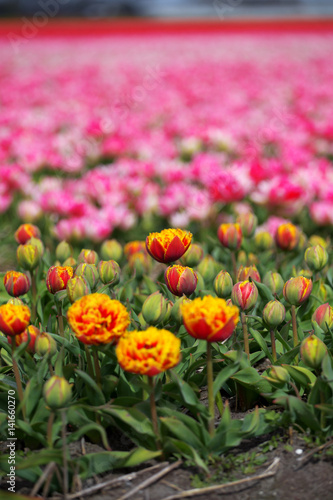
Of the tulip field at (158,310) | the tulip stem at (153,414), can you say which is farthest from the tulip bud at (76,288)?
the tulip stem at (153,414)

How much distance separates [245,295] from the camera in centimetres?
129

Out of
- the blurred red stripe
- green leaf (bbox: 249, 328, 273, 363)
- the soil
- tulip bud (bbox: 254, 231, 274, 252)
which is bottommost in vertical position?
the blurred red stripe

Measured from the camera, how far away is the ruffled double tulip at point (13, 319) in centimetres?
109

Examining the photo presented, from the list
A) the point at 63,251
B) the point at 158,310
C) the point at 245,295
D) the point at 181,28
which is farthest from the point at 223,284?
the point at 181,28

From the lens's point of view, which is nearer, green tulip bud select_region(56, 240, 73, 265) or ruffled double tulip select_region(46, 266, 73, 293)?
ruffled double tulip select_region(46, 266, 73, 293)

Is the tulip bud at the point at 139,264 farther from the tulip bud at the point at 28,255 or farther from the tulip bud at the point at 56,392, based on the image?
the tulip bud at the point at 56,392

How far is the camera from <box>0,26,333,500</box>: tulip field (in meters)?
1.11

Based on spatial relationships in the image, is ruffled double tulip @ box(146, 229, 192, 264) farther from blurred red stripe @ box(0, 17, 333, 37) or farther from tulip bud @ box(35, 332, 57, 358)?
blurred red stripe @ box(0, 17, 333, 37)

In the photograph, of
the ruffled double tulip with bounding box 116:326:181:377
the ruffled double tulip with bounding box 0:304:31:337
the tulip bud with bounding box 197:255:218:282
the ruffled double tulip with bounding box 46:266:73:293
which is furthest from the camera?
the tulip bud with bounding box 197:255:218:282

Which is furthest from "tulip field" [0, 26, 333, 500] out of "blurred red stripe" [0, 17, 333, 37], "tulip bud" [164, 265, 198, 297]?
"blurred red stripe" [0, 17, 333, 37]

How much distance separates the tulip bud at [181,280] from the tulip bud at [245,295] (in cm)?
10

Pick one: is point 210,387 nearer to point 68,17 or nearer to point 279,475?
point 279,475

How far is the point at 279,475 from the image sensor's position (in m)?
1.17

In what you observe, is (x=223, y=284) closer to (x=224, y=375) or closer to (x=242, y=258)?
(x=224, y=375)
